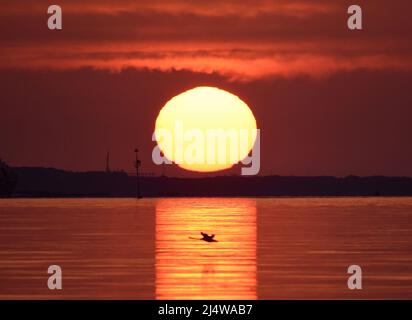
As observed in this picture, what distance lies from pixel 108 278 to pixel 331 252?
1767 cm

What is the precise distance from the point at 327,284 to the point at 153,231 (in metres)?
43.7

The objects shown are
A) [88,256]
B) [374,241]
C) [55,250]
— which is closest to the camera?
[88,256]

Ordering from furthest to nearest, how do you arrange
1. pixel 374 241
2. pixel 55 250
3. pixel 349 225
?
pixel 349 225 < pixel 374 241 < pixel 55 250

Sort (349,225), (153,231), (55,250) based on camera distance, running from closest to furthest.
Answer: (55,250) < (153,231) < (349,225)

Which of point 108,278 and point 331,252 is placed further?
point 331,252

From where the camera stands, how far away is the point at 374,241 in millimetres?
70688
